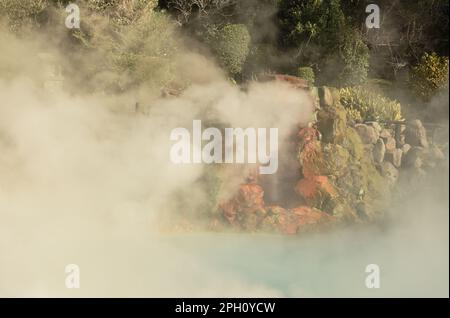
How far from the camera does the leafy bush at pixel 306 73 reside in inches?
608

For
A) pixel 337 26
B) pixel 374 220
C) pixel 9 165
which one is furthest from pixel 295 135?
pixel 9 165

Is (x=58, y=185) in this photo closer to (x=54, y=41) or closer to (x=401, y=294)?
(x=54, y=41)

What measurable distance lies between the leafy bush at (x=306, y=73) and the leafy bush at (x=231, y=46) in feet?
4.51

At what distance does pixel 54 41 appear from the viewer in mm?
14398

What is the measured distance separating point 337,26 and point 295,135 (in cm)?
365

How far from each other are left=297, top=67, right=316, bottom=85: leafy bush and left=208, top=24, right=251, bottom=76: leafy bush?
1.37m
